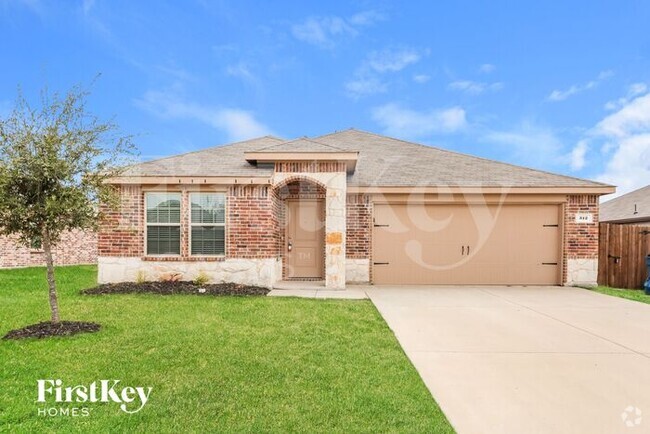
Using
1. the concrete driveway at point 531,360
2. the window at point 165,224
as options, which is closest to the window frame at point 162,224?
the window at point 165,224

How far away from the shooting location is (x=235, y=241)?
9.44 meters

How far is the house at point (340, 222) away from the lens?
9.45m

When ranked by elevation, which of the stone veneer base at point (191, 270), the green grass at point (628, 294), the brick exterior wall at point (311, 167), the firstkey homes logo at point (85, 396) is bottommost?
the green grass at point (628, 294)

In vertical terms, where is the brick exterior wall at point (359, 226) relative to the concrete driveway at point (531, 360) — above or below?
above

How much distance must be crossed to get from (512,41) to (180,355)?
1507 centimetres

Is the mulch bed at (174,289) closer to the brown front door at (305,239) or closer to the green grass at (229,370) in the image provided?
the green grass at (229,370)

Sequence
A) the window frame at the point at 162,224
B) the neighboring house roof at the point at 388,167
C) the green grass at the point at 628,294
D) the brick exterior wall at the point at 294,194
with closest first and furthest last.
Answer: the green grass at the point at 628,294 < the window frame at the point at 162,224 < the neighboring house roof at the point at 388,167 < the brick exterior wall at the point at 294,194

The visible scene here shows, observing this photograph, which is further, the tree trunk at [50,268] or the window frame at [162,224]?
the window frame at [162,224]

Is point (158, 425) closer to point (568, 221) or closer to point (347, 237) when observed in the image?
point (347, 237)

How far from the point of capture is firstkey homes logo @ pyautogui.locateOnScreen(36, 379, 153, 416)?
123 inches

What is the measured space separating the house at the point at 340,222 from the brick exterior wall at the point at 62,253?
28.3ft

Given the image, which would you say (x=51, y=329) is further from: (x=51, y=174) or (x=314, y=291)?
(x=314, y=291)

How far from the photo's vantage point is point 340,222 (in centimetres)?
958

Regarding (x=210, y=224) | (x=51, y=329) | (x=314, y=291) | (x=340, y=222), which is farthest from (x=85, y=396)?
(x=340, y=222)
